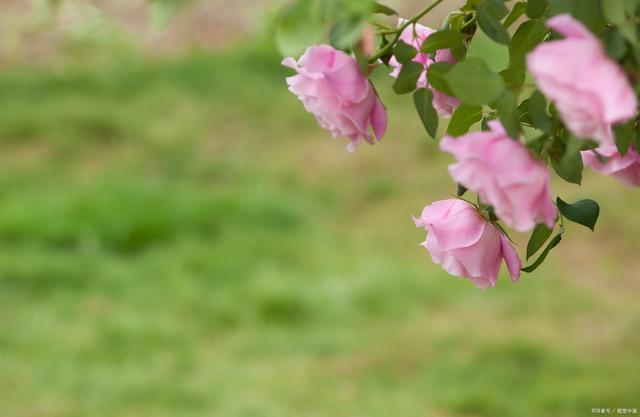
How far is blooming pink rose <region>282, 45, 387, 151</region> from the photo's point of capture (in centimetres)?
78

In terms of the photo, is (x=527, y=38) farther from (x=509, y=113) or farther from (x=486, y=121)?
(x=509, y=113)

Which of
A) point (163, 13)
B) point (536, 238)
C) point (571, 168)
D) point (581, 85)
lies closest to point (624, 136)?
point (571, 168)

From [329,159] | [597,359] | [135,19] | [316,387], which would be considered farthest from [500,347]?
[135,19]

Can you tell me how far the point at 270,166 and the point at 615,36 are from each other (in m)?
4.68

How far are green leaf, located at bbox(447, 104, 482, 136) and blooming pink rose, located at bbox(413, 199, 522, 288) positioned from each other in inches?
2.7

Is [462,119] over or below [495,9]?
below

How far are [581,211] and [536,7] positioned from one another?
20cm

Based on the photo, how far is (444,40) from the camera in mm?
881

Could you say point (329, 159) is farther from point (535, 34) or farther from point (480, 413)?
point (535, 34)

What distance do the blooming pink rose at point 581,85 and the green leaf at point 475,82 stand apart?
0.09 m

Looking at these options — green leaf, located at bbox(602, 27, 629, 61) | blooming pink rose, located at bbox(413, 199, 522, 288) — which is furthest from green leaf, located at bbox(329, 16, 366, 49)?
blooming pink rose, located at bbox(413, 199, 522, 288)

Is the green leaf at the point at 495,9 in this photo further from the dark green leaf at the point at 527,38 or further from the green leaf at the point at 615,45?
the green leaf at the point at 615,45

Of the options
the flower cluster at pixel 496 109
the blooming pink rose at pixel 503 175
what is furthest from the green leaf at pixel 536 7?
the blooming pink rose at pixel 503 175

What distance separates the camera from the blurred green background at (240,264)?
325cm
